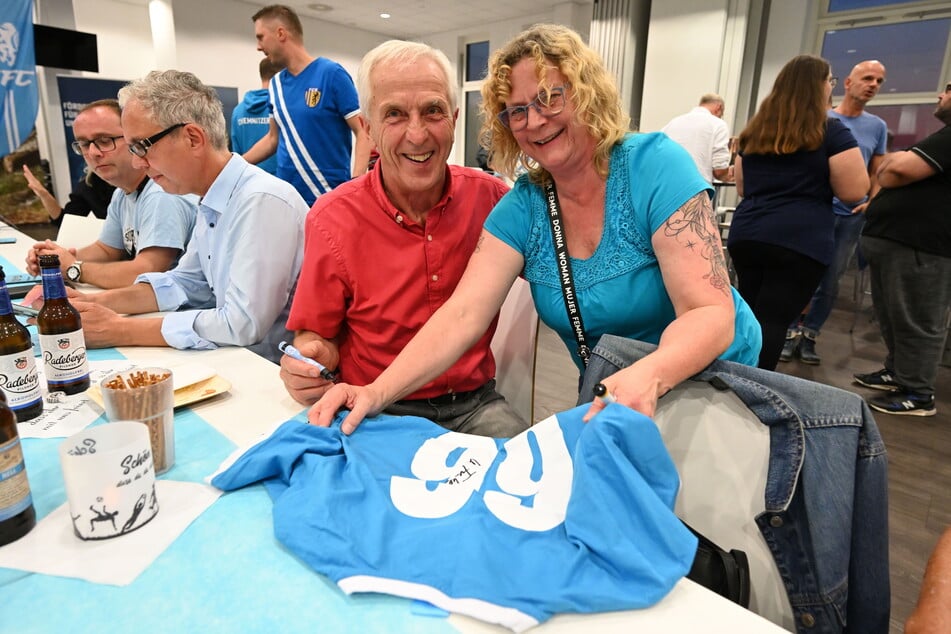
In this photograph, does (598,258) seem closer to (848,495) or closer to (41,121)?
(848,495)

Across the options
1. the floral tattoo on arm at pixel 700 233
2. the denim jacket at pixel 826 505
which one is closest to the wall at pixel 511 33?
the floral tattoo on arm at pixel 700 233

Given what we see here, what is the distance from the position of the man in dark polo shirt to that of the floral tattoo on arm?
2216mm

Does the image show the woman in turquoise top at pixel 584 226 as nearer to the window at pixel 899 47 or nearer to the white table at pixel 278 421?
the white table at pixel 278 421

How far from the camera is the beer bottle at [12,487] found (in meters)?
0.69

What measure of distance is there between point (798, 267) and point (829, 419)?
191 cm

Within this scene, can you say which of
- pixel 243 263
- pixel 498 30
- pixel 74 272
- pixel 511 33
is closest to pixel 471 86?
pixel 498 30

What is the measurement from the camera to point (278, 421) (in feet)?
3.56

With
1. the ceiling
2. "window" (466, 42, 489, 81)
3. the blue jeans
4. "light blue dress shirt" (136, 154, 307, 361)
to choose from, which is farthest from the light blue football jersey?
"window" (466, 42, 489, 81)

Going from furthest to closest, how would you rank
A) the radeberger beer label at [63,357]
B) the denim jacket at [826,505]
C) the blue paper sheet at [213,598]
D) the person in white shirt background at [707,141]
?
1. the person in white shirt background at [707,141]
2. the radeberger beer label at [63,357]
3. the denim jacket at [826,505]
4. the blue paper sheet at [213,598]

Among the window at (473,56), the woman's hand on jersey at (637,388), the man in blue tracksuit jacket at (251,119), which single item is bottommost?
the woman's hand on jersey at (637,388)

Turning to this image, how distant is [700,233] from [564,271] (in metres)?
0.32

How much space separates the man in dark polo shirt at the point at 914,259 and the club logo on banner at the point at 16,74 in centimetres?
569

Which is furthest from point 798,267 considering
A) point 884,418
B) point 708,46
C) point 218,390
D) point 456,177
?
point 708,46

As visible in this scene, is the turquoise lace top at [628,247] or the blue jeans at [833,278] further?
the blue jeans at [833,278]
